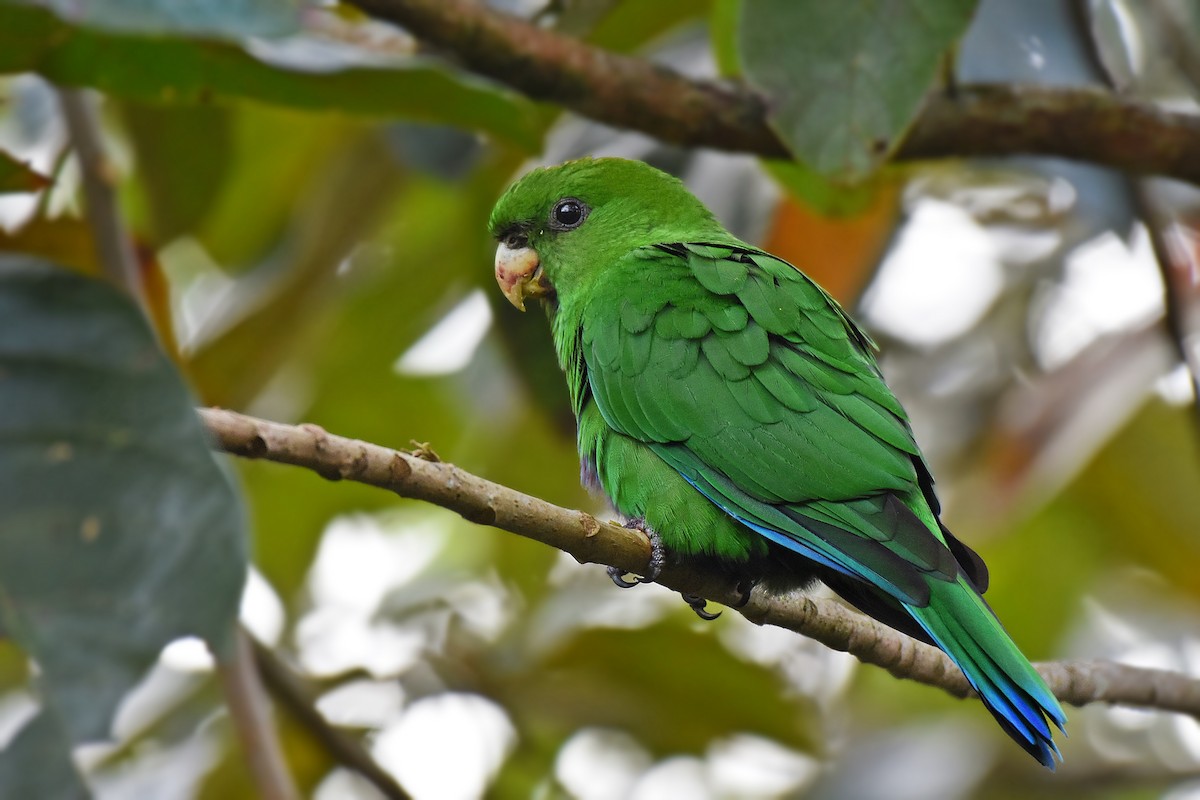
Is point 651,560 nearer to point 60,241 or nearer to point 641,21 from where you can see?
point 60,241

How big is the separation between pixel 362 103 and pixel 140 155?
117 cm

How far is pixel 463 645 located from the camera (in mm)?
4492

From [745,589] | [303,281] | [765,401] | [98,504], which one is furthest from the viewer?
[303,281]

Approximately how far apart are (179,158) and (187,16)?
1.92 meters

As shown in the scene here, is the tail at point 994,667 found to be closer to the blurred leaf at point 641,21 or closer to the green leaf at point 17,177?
the green leaf at point 17,177

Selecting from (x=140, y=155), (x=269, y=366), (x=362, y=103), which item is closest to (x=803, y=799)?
(x=269, y=366)

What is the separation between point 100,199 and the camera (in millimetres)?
3391

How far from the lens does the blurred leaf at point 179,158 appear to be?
4.02 meters

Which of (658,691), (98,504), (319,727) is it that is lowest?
(658,691)

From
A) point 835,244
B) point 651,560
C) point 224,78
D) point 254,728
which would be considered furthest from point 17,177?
point 835,244

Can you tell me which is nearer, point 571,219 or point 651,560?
point 651,560

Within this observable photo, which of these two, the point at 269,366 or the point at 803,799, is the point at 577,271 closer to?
the point at 269,366

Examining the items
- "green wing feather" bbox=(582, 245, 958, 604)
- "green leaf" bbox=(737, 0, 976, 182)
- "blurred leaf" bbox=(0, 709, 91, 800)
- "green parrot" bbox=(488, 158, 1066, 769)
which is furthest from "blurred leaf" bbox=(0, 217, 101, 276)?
"blurred leaf" bbox=(0, 709, 91, 800)

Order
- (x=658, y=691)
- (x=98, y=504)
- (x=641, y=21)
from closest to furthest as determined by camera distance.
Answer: (x=98, y=504) < (x=658, y=691) < (x=641, y=21)
